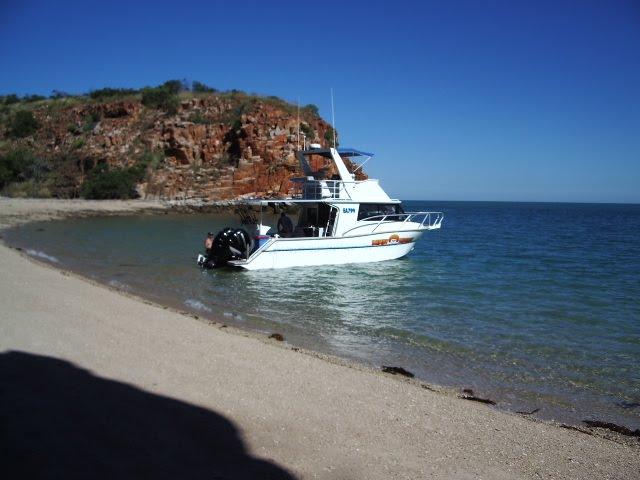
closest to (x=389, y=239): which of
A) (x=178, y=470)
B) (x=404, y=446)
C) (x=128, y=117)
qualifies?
(x=404, y=446)

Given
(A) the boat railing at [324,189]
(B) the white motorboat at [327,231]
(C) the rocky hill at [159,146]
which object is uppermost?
(C) the rocky hill at [159,146]

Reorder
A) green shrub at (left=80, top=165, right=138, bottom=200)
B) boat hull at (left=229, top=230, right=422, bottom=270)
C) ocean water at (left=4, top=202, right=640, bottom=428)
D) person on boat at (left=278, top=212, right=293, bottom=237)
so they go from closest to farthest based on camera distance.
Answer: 1. ocean water at (left=4, top=202, right=640, bottom=428)
2. boat hull at (left=229, top=230, right=422, bottom=270)
3. person on boat at (left=278, top=212, right=293, bottom=237)
4. green shrub at (left=80, top=165, right=138, bottom=200)

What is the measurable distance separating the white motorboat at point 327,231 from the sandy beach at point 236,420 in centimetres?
1030

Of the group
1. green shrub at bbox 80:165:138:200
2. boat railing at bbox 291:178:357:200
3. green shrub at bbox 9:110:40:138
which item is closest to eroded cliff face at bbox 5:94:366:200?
green shrub at bbox 9:110:40:138

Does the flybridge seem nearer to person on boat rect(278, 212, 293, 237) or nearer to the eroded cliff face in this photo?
person on boat rect(278, 212, 293, 237)

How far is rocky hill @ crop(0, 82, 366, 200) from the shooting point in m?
51.6

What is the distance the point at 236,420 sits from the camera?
4953 mm

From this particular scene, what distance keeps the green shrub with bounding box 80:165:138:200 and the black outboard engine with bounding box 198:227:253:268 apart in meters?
36.6

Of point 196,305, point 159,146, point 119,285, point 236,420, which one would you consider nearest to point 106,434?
point 236,420

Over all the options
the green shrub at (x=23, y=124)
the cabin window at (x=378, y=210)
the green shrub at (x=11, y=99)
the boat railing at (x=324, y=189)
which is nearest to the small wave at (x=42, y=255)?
the boat railing at (x=324, y=189)

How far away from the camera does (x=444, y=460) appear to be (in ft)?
15.3

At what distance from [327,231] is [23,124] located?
57.7 meters

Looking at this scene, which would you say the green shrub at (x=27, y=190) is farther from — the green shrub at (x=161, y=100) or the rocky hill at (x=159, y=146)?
the green shrub at (x=161, y=100)

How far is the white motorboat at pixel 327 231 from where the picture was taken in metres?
18.4
